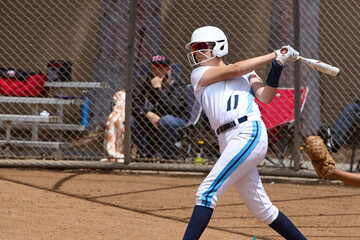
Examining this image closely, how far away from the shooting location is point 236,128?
12.0 ft

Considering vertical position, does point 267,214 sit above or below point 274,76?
below

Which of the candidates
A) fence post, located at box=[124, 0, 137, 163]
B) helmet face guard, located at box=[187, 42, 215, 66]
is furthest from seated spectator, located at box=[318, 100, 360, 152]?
helmet face guard, located at box=[187, 42, 215, 66]

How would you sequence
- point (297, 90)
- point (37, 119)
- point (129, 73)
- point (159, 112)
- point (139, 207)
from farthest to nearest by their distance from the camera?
point (37, 119) → point (159, 112) → point (129, 73) → point (297, 90) → point (139, 207)

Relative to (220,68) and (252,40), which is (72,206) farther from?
(252,40)

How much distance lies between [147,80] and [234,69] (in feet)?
13.5

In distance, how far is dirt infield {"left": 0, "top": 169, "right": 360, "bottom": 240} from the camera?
4.69 m

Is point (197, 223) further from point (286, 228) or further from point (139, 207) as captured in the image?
point (139, 207)

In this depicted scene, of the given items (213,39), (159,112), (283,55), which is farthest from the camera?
(159,112)

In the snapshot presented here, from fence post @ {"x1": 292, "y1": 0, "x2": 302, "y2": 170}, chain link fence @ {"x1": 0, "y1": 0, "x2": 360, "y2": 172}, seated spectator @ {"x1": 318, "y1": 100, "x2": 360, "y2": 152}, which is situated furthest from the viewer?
chain link fence @ {"x1": 0, "y1": 0, "x2": 360, "y2": 172}

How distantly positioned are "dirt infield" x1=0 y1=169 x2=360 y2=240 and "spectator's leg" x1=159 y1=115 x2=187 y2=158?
43 cm

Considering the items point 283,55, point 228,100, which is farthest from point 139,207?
point 283,55

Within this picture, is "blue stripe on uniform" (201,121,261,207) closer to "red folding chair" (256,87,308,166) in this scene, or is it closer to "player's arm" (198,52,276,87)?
"player's arm" (198,52,276,87)

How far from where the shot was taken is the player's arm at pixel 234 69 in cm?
364

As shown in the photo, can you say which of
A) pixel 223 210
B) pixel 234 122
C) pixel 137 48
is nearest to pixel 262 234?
pixel 223 210
